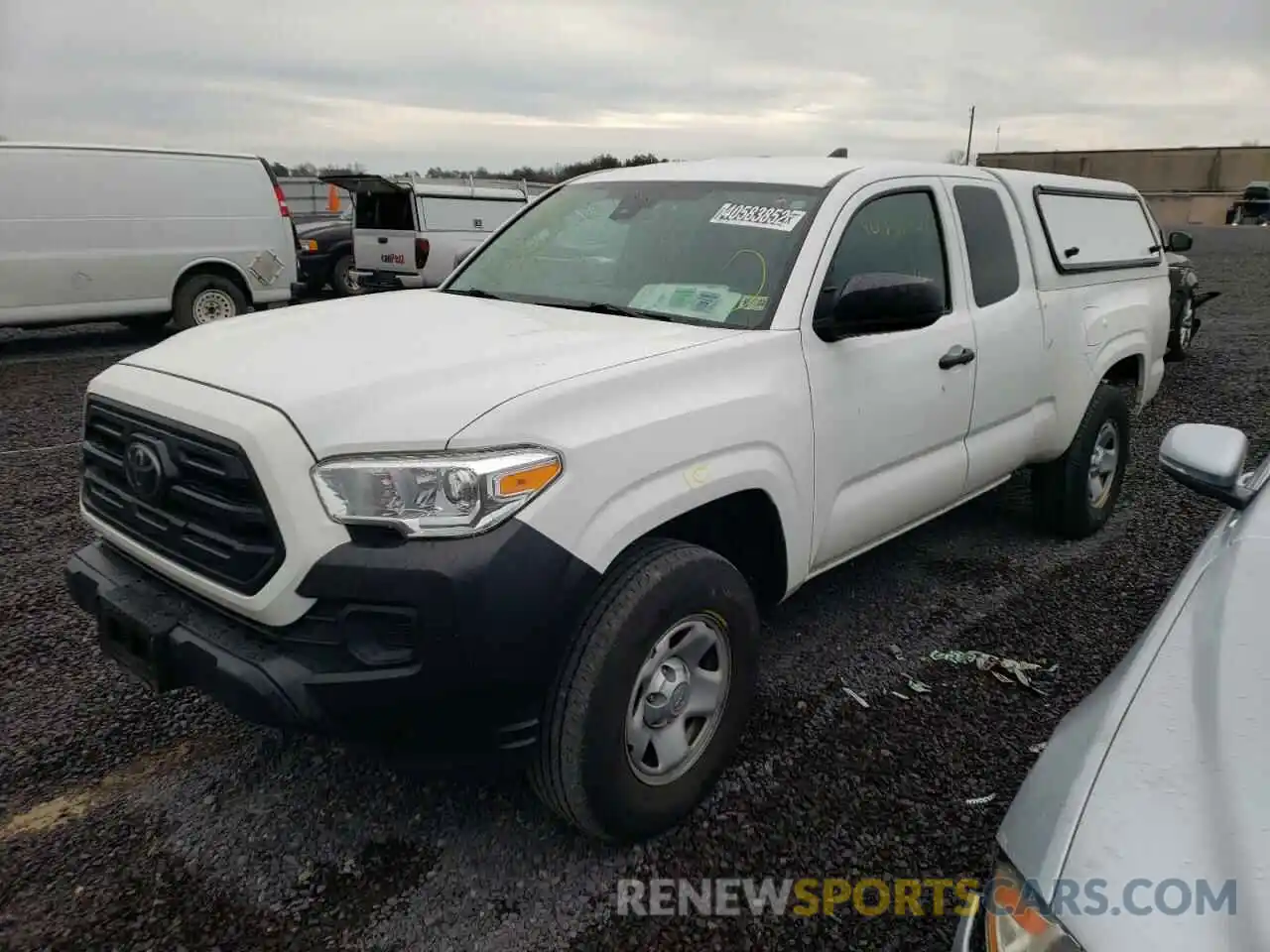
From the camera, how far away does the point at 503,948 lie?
221 centimetres

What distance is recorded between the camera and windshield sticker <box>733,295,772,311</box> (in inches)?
115

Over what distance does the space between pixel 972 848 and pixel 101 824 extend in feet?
7.98

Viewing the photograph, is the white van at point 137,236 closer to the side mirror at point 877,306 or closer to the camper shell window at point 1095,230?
the camper shell window at point 1095,230

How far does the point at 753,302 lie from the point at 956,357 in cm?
104

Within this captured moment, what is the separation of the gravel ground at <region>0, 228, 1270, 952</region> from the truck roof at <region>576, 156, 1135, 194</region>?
70.2 inches

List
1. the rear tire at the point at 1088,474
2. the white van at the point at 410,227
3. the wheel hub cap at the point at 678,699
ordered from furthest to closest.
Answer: the white van at the point at 410,227
the rear tire at the point at 1088,474
the wheel hub cap at the point at 678,699

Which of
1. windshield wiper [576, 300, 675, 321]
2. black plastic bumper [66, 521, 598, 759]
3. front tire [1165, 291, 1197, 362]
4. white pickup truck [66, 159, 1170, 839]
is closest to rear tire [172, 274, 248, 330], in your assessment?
white pickup truck [66, 159, 1170, 839]

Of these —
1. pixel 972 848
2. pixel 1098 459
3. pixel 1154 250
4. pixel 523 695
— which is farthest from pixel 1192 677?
pixel 1154 250

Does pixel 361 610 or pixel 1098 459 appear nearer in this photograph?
pixel 361 610

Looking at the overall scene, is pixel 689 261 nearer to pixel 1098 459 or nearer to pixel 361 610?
pixel 361 610

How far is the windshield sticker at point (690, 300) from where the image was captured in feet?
9.73

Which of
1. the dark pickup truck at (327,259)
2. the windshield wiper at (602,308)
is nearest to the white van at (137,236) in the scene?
the dark pickup truck at (327,259)

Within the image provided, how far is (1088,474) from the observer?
15.2 ft

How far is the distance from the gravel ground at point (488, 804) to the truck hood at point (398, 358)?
3.86ft
